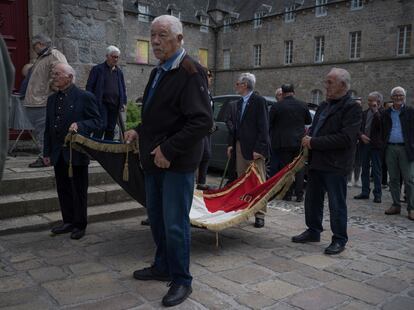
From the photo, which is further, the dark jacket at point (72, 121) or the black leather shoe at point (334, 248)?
the dark jacket at point (72, 121)

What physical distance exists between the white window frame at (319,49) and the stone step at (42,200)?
92.3 feet

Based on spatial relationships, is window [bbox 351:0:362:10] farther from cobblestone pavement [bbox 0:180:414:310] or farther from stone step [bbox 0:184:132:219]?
stone step [bbox 0:184:132:219]

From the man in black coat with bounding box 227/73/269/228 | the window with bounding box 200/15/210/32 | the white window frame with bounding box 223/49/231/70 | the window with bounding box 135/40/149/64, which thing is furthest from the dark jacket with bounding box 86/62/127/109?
Result: the window with bounding box 200/15/210/32

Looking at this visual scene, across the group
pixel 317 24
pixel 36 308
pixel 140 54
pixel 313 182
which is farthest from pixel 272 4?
pixel 36 308

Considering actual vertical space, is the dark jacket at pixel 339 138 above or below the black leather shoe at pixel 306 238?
above

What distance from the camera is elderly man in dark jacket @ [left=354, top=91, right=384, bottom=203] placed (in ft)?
25.3

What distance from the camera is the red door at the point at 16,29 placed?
22.2 feet

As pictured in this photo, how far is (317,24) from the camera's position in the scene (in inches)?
1232

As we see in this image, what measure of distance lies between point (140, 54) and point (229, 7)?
434 inches

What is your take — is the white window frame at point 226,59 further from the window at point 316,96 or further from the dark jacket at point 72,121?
the dark jacket at point 72,121

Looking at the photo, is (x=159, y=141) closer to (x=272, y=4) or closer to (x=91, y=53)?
(x=91, y=53)

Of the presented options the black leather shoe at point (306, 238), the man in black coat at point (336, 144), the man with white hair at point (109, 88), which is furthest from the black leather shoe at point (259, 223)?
the man with white hair at point (109, 88)

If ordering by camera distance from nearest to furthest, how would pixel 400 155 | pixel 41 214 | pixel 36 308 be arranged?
pixel 36 308, pixel 41 214, pixel 400 155

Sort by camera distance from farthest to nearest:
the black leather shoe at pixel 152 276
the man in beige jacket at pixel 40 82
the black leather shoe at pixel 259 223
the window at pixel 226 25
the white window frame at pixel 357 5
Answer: the window at pixel 226 25
the white window frame at pixel 357 5
the man in beige jacket at pixel 40 82
the black leather shoe at pixel 259 223
the black leather shoe at pixel 152 276
